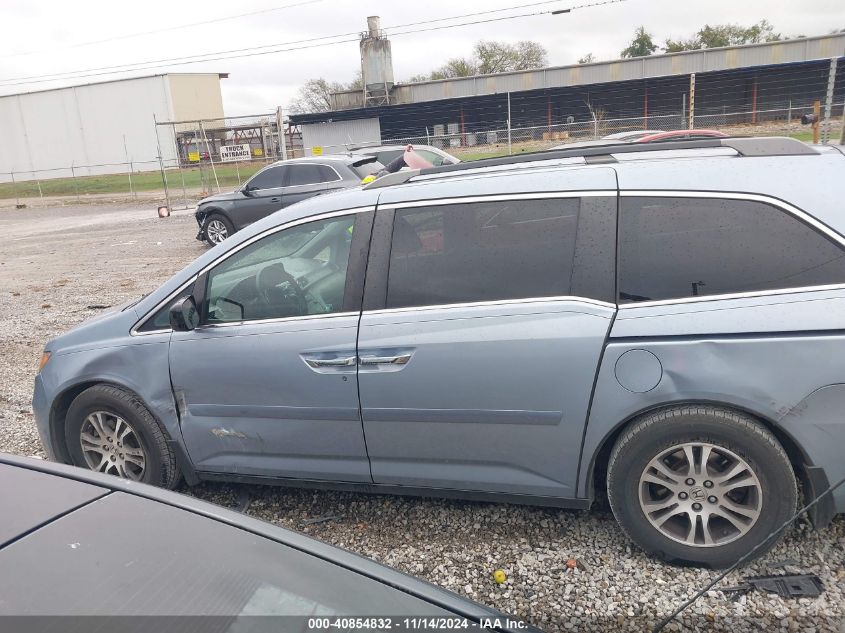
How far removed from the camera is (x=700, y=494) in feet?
9.47

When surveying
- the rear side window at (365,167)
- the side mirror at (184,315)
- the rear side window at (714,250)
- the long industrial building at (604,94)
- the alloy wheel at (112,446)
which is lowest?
the alloy wheel at (112,446)

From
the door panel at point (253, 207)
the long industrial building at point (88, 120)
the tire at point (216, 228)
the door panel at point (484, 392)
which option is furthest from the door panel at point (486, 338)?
the long industrial building at point (88, 120)

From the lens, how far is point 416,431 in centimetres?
317

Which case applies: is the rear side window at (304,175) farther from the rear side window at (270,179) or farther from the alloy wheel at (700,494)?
the alloy wheel at (700,494)

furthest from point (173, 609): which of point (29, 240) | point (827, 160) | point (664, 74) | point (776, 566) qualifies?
point (664, 74)

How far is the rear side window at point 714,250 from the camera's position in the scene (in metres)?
2.75

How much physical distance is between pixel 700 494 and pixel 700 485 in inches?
1.8

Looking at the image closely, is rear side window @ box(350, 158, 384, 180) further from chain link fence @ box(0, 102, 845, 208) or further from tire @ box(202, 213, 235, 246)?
chain link fence @ box(0, 102, 845, 208)

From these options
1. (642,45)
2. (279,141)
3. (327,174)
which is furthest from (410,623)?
(642,45)

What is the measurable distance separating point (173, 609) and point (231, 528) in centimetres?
38

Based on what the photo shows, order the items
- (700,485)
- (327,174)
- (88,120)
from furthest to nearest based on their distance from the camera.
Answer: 1. (88,120)
2. (327,174)
3. (700,485)

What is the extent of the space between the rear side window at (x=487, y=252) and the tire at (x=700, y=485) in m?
0.68

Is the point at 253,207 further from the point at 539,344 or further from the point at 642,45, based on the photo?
the point at 642,45

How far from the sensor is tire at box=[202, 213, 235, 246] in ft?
44.4
